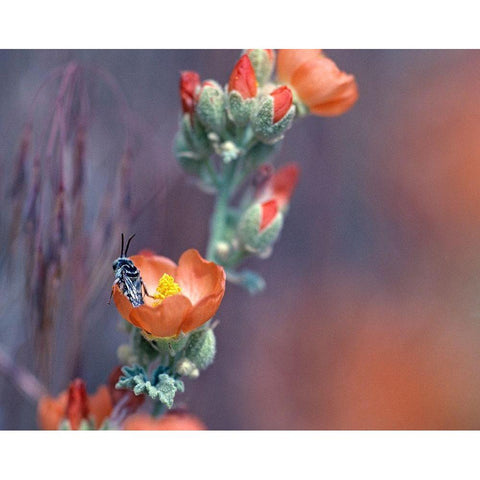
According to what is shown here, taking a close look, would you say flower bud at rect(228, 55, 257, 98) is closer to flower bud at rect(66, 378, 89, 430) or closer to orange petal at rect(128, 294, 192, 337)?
orange petal at rect(128, 294, 192, 337)

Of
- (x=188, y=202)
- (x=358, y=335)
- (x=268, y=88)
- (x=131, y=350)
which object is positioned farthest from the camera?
(x=358, y=335)

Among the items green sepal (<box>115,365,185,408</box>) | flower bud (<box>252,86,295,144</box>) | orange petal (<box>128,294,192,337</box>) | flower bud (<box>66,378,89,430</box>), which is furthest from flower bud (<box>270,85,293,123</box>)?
flower bud (<box>66,378,89,430</box>)

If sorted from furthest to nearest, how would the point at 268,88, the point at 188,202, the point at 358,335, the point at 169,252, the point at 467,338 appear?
1. the point at 358,335
2. the point at 467,338
3. the point at 188,202
4. the point at 169,252
5. the point at 268,88

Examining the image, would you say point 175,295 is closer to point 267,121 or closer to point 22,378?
point 267,121

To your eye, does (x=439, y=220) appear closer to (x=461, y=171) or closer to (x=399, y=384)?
(x=461, y=171)

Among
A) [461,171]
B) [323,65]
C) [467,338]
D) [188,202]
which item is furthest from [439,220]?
[323,65]

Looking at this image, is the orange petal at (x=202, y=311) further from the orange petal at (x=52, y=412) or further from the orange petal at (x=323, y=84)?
the orange petal at (x=323, y=84)
